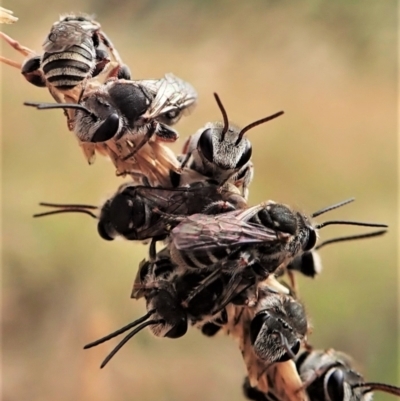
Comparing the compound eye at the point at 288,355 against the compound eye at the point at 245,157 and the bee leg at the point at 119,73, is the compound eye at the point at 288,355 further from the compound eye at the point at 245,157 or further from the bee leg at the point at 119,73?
the bee leg at the point at 119,73

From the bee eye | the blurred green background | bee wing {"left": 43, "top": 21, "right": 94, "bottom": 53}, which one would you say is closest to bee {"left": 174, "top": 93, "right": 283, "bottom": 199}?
the bee eye

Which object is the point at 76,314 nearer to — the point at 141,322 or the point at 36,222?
the point at 36,222

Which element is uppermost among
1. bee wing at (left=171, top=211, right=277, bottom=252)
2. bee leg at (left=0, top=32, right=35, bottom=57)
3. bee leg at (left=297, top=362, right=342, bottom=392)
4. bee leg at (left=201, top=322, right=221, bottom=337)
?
bee leg at (left=0, top=32, right=35, bottom=57)

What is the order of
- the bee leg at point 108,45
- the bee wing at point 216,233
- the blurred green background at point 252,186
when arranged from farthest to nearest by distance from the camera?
the blurred green background at point 252,186
the bee leg at point 108,45
the bee wing at point 216,233

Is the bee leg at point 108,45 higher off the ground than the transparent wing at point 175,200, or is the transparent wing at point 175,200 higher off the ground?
the bee leg at point 108,45

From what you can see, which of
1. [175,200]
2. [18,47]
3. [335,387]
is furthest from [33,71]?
[335,387]

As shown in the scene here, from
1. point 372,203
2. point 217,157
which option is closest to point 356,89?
point 372,203

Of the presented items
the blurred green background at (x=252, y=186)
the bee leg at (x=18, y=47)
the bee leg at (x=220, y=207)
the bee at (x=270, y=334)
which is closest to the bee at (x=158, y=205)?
the bee leg at (x=220, y=207)

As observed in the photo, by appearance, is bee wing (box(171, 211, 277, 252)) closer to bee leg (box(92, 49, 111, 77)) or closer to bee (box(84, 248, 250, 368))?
bee (box(84, 248, 250, 368))
